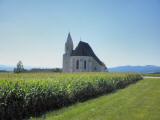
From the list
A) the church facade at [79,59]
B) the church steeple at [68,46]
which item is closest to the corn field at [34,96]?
the church facade at [79,59]

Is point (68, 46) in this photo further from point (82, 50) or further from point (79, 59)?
point (79, 59)

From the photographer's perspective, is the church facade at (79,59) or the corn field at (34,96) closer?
the corn field at (34,96)

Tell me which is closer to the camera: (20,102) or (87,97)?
(20,102)

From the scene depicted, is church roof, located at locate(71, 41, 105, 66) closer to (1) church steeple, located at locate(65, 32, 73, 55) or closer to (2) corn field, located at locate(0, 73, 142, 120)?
(1) church steeple, located at locate(65, 32, 73, 55)

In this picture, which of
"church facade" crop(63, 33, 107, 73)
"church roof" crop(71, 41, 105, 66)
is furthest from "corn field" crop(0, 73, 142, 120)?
"church roof" crop(71, 41, 105, 66)

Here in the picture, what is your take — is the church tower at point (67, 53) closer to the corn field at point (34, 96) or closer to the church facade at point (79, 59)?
the church facade at point (79, 59)

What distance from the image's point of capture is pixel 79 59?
7769cm

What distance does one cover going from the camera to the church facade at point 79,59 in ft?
255

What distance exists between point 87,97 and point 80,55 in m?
58.6

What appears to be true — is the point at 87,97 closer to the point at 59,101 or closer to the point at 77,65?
the point at 59,101

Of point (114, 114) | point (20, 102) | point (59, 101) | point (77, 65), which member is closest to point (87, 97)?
point (59, 101)

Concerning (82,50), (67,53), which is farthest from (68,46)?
(82,50)

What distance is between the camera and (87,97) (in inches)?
765

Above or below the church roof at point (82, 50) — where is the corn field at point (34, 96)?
below
